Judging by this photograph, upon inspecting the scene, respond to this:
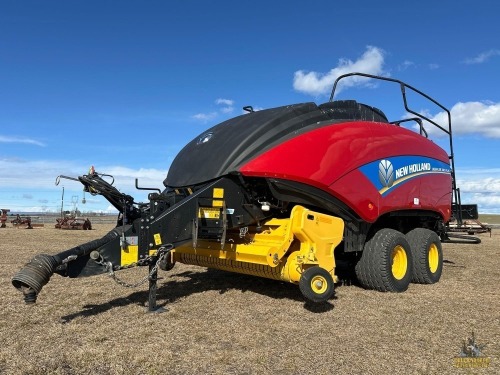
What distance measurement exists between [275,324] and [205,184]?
1.88 m

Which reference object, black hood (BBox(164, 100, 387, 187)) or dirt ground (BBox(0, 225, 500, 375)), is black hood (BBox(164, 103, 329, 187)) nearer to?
black hood (BBox(164, 100, 387, 187))

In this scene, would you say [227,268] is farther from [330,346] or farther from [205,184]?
[330,346]

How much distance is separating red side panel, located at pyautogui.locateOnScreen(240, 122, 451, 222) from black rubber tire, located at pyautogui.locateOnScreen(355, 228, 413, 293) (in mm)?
395

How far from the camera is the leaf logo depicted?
646cm

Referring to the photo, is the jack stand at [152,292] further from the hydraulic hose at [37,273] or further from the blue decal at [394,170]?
the blue decal at [394,170]

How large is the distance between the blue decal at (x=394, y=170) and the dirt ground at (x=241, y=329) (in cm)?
160

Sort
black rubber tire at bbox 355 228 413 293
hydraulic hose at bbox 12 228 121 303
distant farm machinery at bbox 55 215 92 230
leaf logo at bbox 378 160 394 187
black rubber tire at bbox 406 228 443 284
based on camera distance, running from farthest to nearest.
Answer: distant farm machinery at bbox 55 215 92 230
black rubber tire at bbox 406 228 443 284
leaf logo at bbox 378 160 394 187
black rubber tire at bbox 355 228 413 293
hydraulic hose at bbox 12 228 121 303

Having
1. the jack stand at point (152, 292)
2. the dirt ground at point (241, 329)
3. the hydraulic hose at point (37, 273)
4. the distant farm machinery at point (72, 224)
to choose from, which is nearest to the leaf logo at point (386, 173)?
the dirt ground at point (241, 329)

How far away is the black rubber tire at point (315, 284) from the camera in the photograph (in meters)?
4.99

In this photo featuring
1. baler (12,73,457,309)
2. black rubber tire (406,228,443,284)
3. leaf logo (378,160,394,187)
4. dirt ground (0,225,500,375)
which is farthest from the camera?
black rubber tire (406,228,443,284)

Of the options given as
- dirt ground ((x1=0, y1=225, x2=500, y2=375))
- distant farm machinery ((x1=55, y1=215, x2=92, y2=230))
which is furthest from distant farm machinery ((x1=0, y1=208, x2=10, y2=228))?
dirt ground ((x1=0, y1=225, x2=500, y2=375))

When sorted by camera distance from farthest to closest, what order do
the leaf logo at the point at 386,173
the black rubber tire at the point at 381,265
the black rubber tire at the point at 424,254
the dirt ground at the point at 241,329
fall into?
1. the black rubber tire at the point at 424,254
2. the leaf logo at the point at 386,173
3. the black rubber tire at the point at 381,265
4. the dirt ground at the point at 241,329

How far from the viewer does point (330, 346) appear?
4.03 meters

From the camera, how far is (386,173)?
657cm
